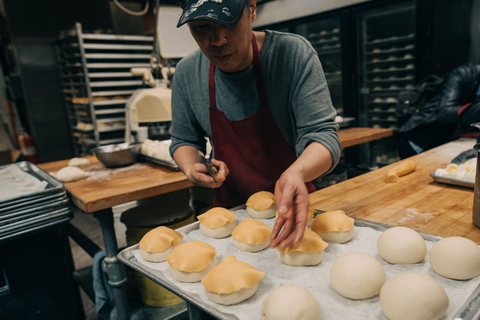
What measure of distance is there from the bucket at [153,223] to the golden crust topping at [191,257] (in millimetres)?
1014

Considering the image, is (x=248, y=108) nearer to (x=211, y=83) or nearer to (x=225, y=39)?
(x=211, y=83)

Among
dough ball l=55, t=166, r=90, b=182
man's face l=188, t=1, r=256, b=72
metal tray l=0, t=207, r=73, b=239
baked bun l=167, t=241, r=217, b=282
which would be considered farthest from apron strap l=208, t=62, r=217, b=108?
dough ball l=55, t=166, r=90, b=182

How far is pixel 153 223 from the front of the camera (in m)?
1.95

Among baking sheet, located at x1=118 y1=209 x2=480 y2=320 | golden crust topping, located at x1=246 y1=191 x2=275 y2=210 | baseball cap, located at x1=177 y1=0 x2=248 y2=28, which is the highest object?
baseball cap, located at x1=177 y1=0 x2=248 y2=28

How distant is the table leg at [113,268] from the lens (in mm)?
1733

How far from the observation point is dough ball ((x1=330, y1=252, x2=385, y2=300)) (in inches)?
30.8

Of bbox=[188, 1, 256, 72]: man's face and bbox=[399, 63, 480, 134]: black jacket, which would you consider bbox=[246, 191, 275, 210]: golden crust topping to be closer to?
bbox=[188, 1, 256, 72]: man's face

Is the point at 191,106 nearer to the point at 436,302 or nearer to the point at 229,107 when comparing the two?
the point at 229,107

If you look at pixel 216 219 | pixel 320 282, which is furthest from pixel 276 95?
pixel 320 282

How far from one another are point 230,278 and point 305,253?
0.24m

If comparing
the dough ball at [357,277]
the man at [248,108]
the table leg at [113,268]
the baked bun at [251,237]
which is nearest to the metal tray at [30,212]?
the table leg at [113,268]

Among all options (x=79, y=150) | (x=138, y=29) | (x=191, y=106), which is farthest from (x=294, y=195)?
(x=138, y=29)

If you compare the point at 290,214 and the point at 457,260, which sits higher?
the point at 290,214

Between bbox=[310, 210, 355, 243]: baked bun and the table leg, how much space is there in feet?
3.81
